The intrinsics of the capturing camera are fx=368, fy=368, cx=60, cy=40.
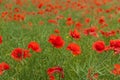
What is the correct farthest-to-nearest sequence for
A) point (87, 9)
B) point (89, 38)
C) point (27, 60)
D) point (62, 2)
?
point (62, 2), point (87, 9), point (89, 38), point (27, 60)

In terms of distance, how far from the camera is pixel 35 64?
2.86m

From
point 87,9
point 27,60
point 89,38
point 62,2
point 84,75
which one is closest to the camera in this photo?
point 84,75

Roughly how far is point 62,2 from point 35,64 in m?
5.89

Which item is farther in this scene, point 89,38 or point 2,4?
point 2,4

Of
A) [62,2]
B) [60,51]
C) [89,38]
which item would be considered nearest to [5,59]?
[60,51]

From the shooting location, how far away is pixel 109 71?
2604 millimetres

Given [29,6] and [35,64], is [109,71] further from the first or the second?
[29,6]

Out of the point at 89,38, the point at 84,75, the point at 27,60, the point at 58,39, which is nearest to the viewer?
the point at 84,75

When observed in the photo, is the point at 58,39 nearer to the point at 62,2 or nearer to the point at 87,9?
the point at 87,9

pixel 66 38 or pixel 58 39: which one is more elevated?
pixel 58 39

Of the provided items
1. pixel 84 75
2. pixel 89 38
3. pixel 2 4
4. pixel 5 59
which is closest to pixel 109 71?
pixel 84 75

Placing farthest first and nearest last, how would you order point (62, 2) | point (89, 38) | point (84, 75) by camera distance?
point (62, 2) → point (89, 38) → point (84, 75)

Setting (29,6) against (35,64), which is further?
(29,6)

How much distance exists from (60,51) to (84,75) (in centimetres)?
65
